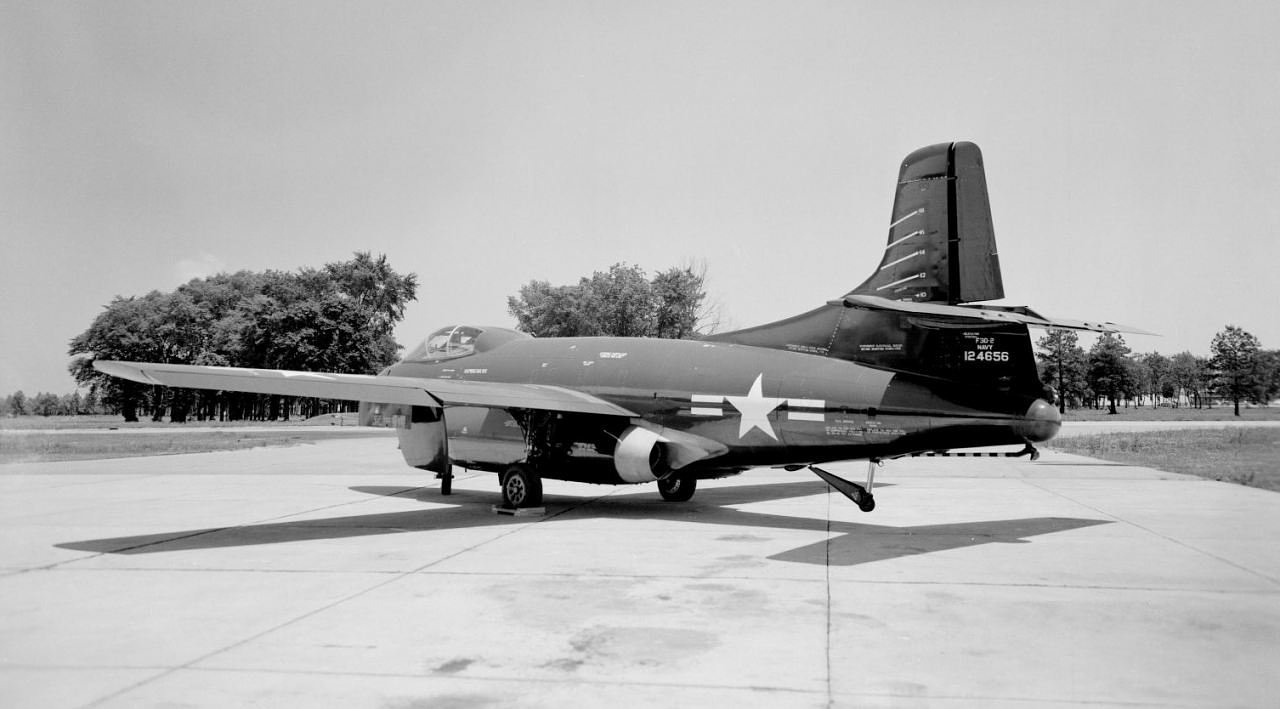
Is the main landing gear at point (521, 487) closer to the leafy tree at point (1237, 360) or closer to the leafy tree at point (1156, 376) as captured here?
the leafy tree at point (1237, 360)

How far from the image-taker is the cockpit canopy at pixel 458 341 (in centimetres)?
→ 1725

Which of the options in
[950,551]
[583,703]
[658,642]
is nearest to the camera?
[583,703]

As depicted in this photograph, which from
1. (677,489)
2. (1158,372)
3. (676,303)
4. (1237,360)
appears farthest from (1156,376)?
(677,489)

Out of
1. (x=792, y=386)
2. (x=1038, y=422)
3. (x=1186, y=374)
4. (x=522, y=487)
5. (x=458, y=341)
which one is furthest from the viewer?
(x=1186, y=374)

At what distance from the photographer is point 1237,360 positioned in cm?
7706

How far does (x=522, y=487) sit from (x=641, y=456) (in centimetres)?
233

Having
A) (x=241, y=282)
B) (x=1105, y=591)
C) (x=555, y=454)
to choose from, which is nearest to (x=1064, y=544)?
(x=1105, y=591)

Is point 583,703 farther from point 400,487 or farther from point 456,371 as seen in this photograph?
point 400,487

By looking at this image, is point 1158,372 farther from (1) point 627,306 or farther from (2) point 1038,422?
(2) point 1038,422

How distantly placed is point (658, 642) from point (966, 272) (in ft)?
24.5

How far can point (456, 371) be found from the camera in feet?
55.5

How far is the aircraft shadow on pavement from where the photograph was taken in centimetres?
1062

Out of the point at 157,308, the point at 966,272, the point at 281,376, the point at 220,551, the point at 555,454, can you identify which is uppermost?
the point at 157,308

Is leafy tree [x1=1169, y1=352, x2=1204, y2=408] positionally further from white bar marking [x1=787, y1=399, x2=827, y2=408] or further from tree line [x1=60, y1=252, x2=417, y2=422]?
white bar marking [x1=787, y1=399, x2=827, y2=408]
